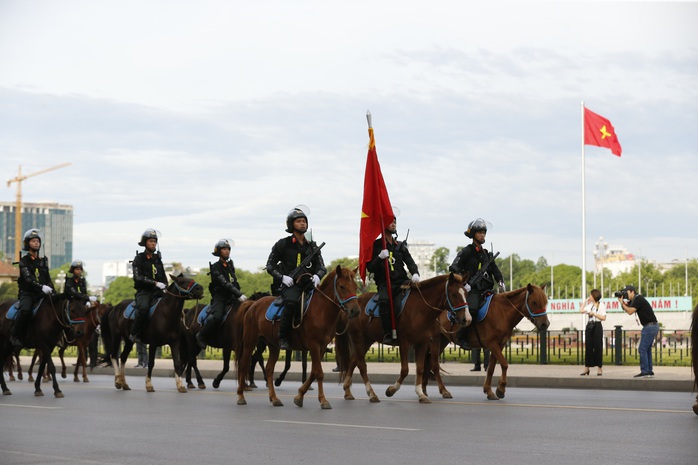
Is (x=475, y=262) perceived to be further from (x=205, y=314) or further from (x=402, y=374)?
(x=205, y=314)

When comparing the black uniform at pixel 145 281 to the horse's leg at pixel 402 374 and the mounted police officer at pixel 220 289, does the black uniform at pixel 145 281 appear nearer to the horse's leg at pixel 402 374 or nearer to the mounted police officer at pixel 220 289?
the mounted police officer at pixel 220 289

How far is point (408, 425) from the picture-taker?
14.1 metres

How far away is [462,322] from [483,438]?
547cm

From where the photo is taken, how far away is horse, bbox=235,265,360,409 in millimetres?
16938

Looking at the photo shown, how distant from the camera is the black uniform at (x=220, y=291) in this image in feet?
71.3

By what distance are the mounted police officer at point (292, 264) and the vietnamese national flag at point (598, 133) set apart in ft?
107

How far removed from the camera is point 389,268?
19.2 metres

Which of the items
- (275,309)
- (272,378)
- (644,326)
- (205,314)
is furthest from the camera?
(644,326)

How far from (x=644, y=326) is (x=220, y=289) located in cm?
900

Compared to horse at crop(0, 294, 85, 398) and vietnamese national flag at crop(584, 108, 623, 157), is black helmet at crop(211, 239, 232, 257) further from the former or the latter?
vietnamese national flag at crop(584, 108, 623, 157)

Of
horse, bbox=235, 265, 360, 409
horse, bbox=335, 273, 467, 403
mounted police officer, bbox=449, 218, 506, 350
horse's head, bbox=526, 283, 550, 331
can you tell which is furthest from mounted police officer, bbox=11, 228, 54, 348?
horse's head, bbox=526, 283, 550, 331

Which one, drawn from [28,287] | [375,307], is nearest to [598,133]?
[375,307]

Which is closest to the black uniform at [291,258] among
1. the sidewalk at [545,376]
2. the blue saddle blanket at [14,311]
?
the blue saddle blanket at [14,311]

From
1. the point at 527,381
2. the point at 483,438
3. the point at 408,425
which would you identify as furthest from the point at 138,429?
the point at 527,381
